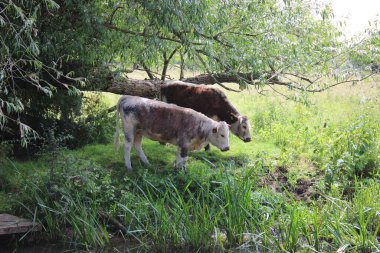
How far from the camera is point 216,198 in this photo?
28.7 ft

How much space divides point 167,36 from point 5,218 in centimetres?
418

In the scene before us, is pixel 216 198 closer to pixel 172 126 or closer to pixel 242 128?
pixel 172 126

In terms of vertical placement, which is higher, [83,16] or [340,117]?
[83,16]

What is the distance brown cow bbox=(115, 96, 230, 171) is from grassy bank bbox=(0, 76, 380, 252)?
1.61 feet

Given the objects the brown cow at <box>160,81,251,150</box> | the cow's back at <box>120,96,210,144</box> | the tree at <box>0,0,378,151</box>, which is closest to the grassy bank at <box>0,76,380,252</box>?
the cow's back at <box>120,96,210,144</box>

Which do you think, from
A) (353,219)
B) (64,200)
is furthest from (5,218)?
(353,219)

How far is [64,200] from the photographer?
877 centimetres

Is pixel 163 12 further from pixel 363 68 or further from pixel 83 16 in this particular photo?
pixel 363 68

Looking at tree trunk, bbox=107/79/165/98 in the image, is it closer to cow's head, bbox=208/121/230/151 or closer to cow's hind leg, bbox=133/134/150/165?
cow's hind leg, bbox=133/134/150/165

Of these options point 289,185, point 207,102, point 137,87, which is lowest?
point 289,185

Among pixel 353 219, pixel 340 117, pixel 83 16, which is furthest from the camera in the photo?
pixel 340 117

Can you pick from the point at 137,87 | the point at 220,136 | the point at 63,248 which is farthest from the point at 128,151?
the point at 63,248

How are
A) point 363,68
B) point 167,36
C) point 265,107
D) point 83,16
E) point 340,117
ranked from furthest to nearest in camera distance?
point 265,107 → point 340,117 → point 363,68 → point 167,36 → point 83,16

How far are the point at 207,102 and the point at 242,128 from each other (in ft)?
3.18
